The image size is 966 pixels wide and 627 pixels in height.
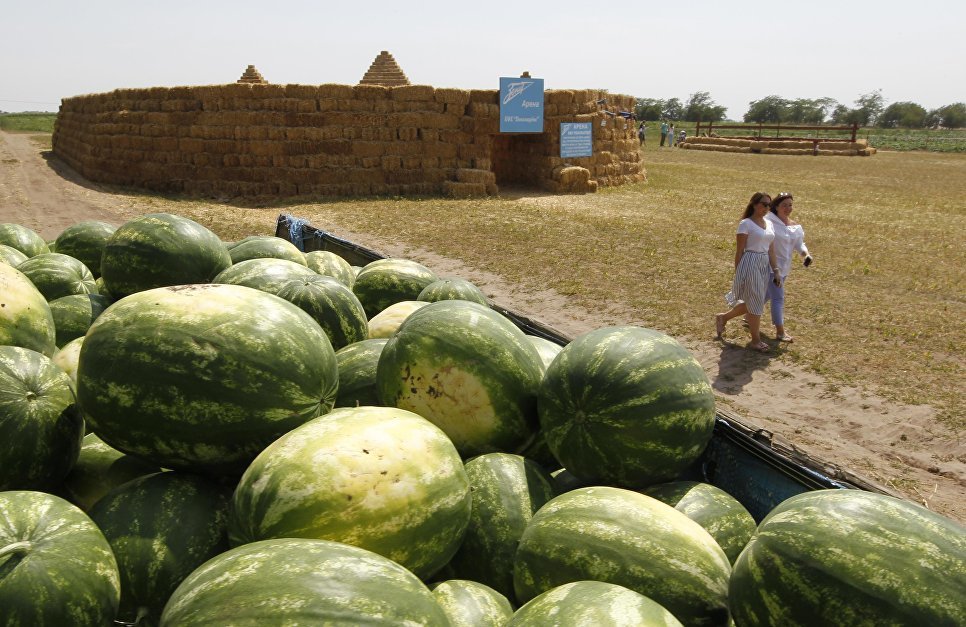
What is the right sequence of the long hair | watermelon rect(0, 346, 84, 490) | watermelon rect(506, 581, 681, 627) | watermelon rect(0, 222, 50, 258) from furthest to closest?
1. the long hair
2. watermelon rect(0, 222, 50, 258)
3. watermelon rect(0, 346, 84, 490)
4. watermelon rect(506, 581, 681, 627)

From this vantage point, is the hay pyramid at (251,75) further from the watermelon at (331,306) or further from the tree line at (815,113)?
the tree line at (815,113)

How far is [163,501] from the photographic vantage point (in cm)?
212

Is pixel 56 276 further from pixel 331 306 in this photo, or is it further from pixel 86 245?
→ pixel 331 306

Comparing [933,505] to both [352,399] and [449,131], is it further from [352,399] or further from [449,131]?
[449,131]

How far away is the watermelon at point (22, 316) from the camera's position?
9.67 ft

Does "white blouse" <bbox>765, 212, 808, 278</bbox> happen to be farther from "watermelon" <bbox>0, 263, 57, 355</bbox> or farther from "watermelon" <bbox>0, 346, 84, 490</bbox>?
"watermelon" <bbox>0, 346, 84, 490</bbox>

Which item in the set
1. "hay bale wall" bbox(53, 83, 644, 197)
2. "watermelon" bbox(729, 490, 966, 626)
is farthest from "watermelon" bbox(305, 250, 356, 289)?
"hay bale wall" bbox(53, 83, 644, 197)

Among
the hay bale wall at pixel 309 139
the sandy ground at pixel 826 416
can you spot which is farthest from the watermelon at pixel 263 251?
the hay bale wall at pixel 309 139

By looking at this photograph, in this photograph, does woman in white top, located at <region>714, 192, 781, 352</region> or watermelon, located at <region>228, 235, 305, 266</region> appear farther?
woman in white top, located at <region>714, 192, 781, 352</region>

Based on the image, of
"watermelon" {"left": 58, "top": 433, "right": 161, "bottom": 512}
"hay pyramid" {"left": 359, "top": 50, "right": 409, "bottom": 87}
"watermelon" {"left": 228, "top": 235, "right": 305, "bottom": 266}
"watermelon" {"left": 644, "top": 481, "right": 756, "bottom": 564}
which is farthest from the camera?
"hay pyramid" {"left": 359, "top": 50, "right": 409, "bottom": 87}

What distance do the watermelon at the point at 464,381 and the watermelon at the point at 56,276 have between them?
248 cm

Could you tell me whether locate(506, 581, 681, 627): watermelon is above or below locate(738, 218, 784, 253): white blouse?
below

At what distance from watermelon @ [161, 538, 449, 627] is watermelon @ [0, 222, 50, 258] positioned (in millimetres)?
4565

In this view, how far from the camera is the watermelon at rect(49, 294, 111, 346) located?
3637mm
